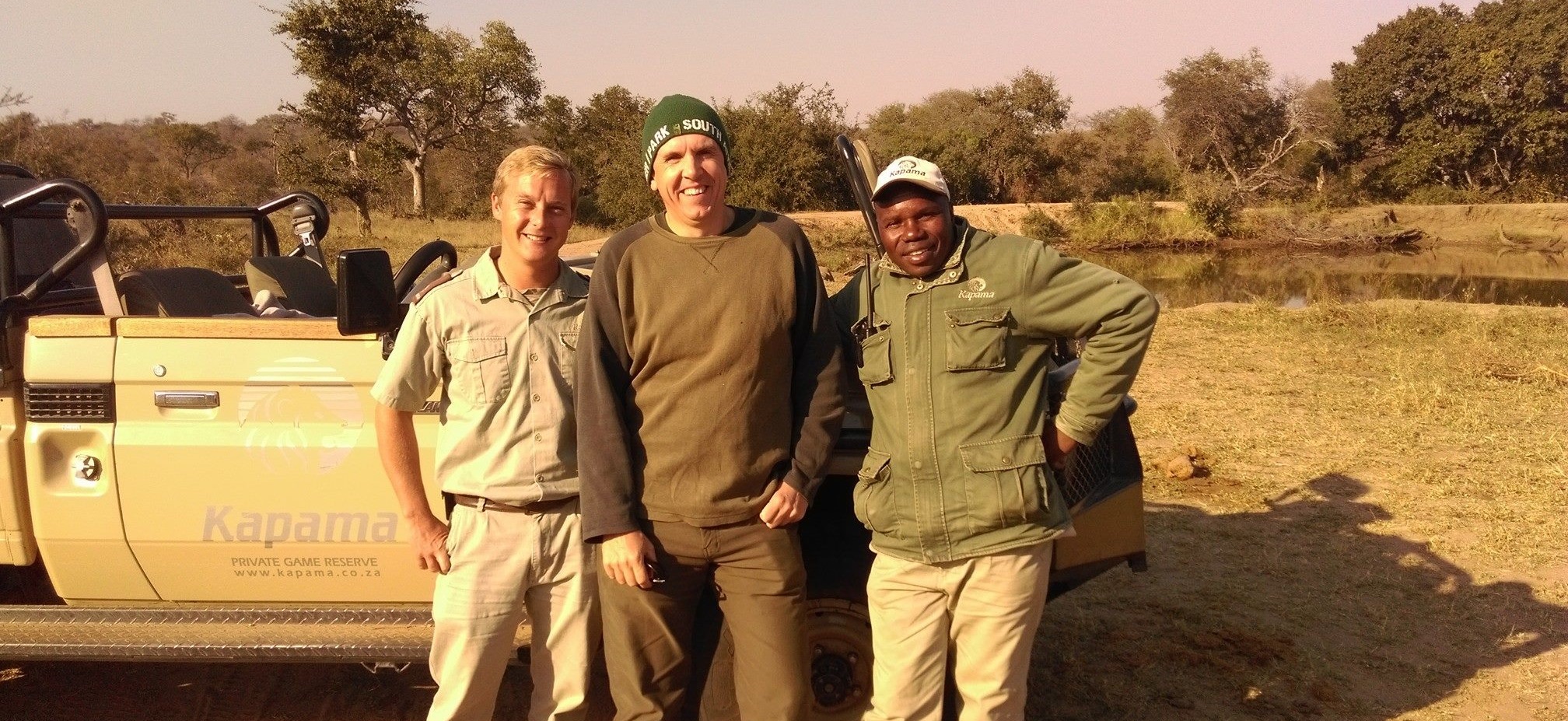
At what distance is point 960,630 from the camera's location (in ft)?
8.82

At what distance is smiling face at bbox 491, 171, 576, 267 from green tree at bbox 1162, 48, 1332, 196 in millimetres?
39050

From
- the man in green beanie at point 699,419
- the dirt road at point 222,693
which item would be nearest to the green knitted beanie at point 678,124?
the man in green beanie at point 699,419

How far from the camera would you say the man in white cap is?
101 inches

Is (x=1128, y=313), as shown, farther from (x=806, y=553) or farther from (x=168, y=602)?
(x=168, y=602)

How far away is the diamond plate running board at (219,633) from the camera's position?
121 inches

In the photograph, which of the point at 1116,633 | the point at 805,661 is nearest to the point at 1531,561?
the point at 1116,633

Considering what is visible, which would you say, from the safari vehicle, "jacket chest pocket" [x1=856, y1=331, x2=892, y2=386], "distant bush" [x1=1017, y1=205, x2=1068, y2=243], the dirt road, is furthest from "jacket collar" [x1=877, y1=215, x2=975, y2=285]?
"distant bush" [x1=1017, y1=205, x2=1068, y2=243]

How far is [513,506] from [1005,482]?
3.85 ft

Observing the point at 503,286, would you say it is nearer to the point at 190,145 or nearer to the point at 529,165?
the point at 529,165

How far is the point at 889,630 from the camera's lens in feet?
8.89

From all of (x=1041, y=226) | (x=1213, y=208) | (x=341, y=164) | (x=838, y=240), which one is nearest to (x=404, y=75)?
(x=341, y=164)

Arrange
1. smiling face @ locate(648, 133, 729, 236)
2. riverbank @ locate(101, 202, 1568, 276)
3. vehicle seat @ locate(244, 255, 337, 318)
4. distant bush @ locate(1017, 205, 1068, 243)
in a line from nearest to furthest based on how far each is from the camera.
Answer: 1. smiling face @ locate(648, 133, 729, 236)
2. vehicle seat @ locate(244, 255, 337, 318)
3. riverbank @ locate(101, 202, 1568, 276)
4. distant bush @ locate(1017, 205, 1068, 243)

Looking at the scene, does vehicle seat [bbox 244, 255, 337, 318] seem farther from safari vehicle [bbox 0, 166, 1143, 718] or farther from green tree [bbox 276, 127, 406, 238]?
green tree [bbox 276, 127, 406, 238]

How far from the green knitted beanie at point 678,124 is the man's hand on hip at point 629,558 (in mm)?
825
